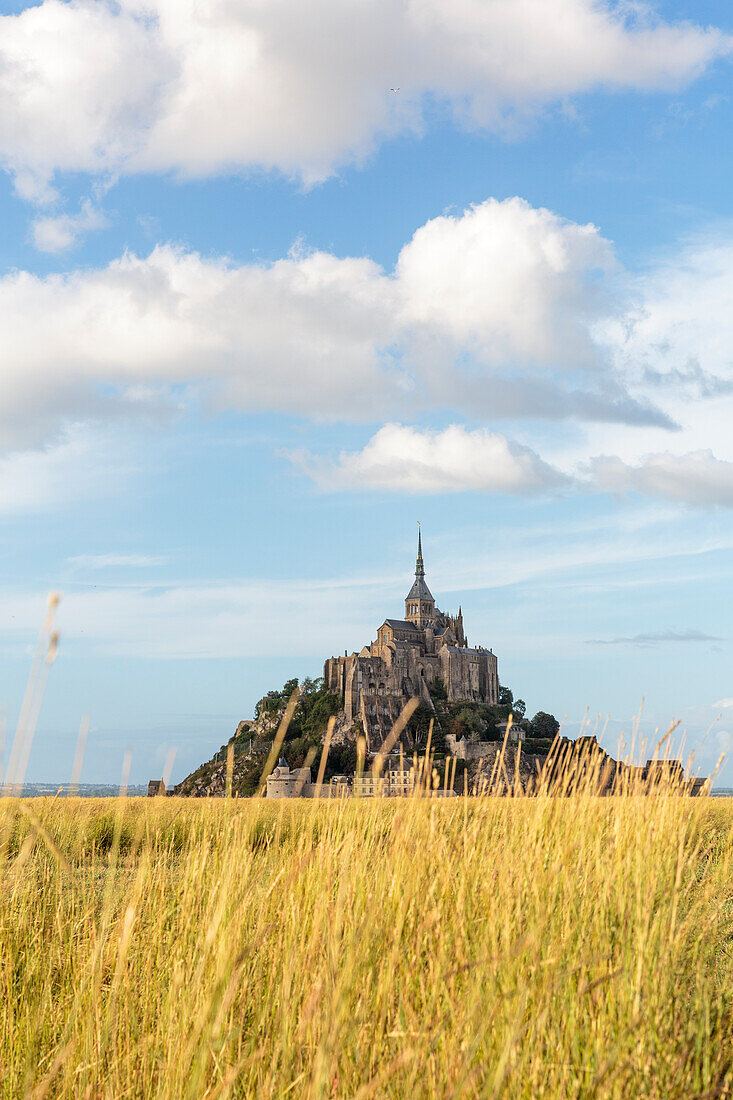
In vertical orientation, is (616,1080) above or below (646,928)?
below

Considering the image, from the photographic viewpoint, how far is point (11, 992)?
3695 millimetres

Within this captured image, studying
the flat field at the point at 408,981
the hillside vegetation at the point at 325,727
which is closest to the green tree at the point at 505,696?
the hillside vegetation at the point at 325,727

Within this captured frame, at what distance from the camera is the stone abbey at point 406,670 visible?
6850 centimetres

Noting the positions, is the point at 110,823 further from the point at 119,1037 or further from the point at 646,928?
the point at 646,928

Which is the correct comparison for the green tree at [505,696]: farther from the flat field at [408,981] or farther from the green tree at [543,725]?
the flat field at [408,981]

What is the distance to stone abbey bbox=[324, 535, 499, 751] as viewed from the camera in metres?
68.5

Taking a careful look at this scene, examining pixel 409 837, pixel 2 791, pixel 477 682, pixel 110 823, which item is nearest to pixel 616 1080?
pixel 409 837

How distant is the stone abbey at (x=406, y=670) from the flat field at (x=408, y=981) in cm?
6131

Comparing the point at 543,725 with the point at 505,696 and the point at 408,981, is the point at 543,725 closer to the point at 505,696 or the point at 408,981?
the point at 505,696

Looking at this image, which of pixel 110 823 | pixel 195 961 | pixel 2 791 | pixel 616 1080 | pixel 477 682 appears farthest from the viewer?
pixel 477 682

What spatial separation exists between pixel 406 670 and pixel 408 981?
7118 centimetres

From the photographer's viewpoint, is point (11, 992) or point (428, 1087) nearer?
point (428, 1087)

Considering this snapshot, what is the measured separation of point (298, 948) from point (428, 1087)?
26.4 inches

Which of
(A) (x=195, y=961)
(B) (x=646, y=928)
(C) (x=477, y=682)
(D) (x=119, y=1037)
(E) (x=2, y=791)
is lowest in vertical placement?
(D) (x=119, y=1037)
